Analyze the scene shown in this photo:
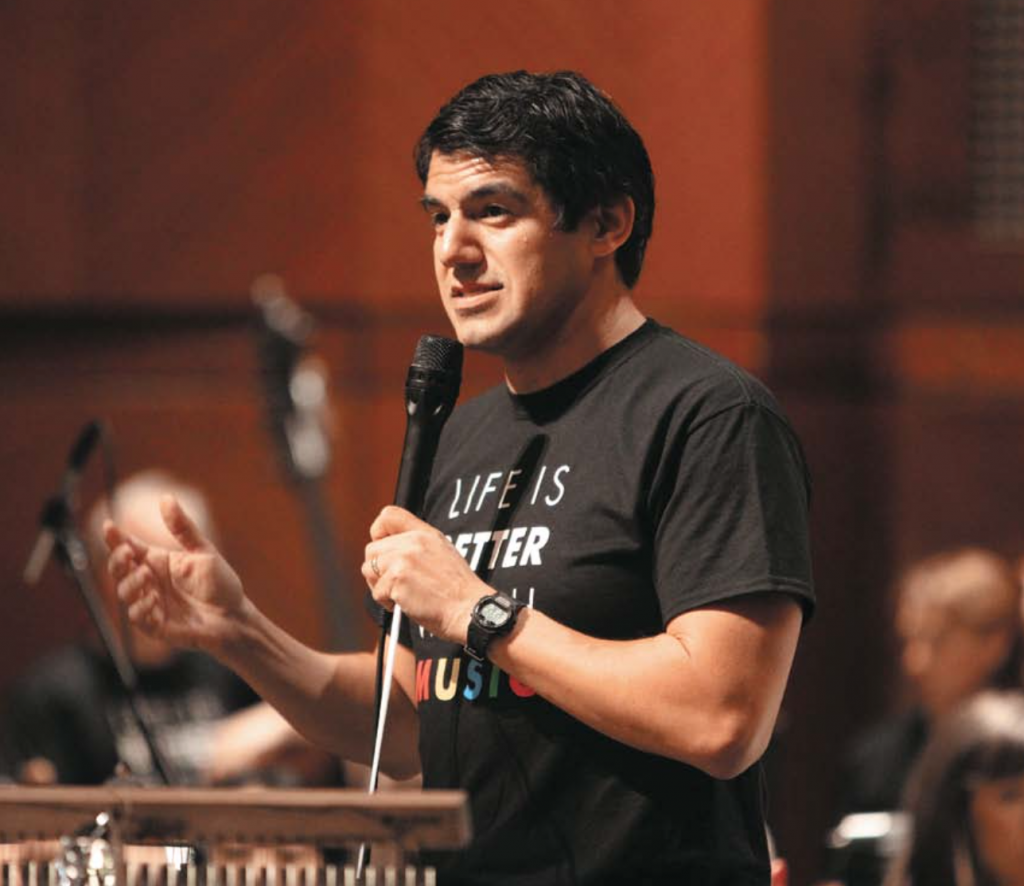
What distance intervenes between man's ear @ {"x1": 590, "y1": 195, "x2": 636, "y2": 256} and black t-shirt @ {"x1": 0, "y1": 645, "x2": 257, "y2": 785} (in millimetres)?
2560

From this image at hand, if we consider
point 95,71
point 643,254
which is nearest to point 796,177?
point 95,71

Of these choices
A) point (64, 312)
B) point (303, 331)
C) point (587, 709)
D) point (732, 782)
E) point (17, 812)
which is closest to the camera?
Result: point (17, 812)

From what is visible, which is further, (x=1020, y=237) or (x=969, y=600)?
(x=1020, y=237)

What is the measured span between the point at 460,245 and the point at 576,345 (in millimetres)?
165

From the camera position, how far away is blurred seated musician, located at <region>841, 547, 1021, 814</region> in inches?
178

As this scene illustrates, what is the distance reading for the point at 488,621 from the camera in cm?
189

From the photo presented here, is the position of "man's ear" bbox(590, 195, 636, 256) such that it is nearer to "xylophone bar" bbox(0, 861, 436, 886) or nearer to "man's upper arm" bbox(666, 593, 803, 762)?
"man's upper arm" bbox(666, 593, 803, 762)

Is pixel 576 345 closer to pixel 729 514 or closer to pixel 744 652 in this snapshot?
pixel 729 514

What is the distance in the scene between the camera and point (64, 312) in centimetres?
528

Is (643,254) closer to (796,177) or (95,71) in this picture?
(796,177)

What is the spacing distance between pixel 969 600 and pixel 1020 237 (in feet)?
3.63

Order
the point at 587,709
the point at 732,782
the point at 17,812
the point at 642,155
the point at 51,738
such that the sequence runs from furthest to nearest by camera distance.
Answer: the point at 51,738, the point at 642,155, the point at 732,782, the point at 587,709, the point at 17,812

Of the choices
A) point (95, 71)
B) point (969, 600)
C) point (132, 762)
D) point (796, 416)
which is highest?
point (95, 71)

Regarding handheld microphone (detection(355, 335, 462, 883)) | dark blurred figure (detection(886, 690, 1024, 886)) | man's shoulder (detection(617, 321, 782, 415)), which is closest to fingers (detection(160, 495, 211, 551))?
handheld microphone (detection(355, 335, 462, 883))
